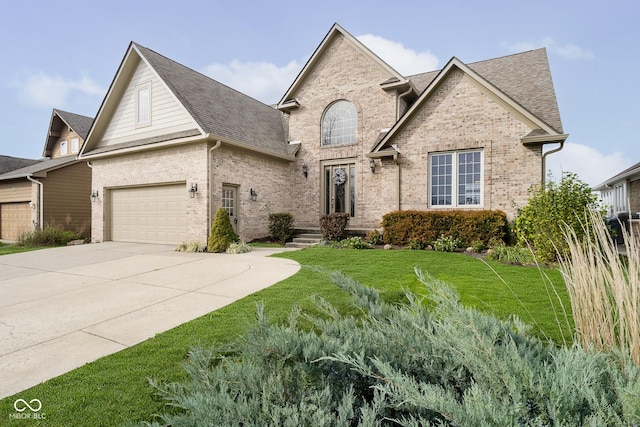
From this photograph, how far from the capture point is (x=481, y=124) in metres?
10.4

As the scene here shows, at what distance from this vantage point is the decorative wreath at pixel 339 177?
534 inches

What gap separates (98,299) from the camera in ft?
16.5

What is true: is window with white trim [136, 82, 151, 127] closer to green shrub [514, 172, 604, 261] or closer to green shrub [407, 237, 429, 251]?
green shrub [407, 237, 429, 251]

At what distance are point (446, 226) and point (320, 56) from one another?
9.50 m

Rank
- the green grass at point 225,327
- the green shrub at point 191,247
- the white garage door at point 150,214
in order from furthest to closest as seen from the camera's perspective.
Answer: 1. the white garage door at point 150,214
2. the green shrub at point 191,247
3. the green grass at point 225,327

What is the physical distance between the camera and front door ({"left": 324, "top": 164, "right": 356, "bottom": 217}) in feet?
44.1

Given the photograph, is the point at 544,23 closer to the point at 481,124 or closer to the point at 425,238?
the point at 481,124

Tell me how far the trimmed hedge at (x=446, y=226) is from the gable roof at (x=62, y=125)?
2004cm

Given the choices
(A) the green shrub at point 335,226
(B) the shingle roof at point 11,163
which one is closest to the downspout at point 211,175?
(A) the green shrub at point 335,226

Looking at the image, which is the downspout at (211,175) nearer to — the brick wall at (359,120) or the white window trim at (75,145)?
the brick wall at (359,120)

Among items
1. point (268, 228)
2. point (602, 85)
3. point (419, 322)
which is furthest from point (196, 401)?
point (602, 85)

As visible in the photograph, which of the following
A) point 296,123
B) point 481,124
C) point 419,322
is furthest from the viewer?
point 296,123

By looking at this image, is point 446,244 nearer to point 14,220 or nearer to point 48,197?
point 48,197

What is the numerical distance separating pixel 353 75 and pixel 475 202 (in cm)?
742
